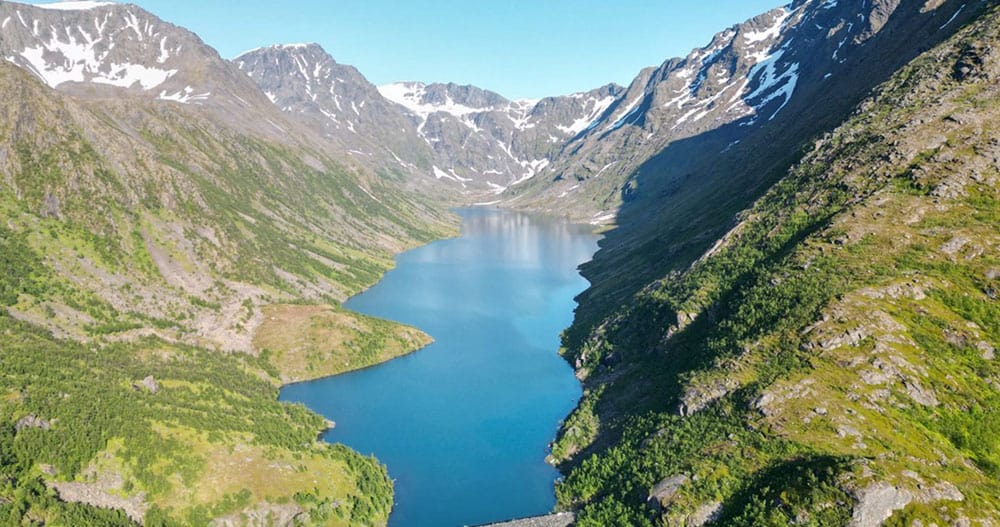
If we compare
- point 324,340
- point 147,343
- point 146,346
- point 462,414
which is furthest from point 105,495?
point 324,340

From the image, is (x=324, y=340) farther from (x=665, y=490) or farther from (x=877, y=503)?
(x=877, y=503)

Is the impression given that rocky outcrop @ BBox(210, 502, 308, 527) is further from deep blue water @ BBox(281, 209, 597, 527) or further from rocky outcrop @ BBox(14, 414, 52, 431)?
rocky outcrop @ BBox(14, 414, 52, 431)

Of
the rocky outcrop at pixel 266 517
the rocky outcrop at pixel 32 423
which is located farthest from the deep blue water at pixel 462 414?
the rocky outcrop at pixel 32 423

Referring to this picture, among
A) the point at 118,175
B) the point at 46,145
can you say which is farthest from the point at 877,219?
the point at 46,145

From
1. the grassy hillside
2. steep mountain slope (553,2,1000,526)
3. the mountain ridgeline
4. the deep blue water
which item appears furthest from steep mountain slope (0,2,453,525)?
steep mountain slope (553,2,1000,526)

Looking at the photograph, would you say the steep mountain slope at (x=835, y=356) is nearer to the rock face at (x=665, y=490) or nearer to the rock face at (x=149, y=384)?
the rock face at (x=665, y=490)

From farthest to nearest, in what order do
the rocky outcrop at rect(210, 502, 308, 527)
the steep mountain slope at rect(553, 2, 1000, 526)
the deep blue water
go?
1. the deep blue water
2. the rocky outcrop at rect(210, 502, 308, 527)
3. the steep mountain slope at rect(553, 2, 1000, 526)

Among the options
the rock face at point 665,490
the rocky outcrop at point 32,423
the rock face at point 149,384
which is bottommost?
the rock face at point 665,490
